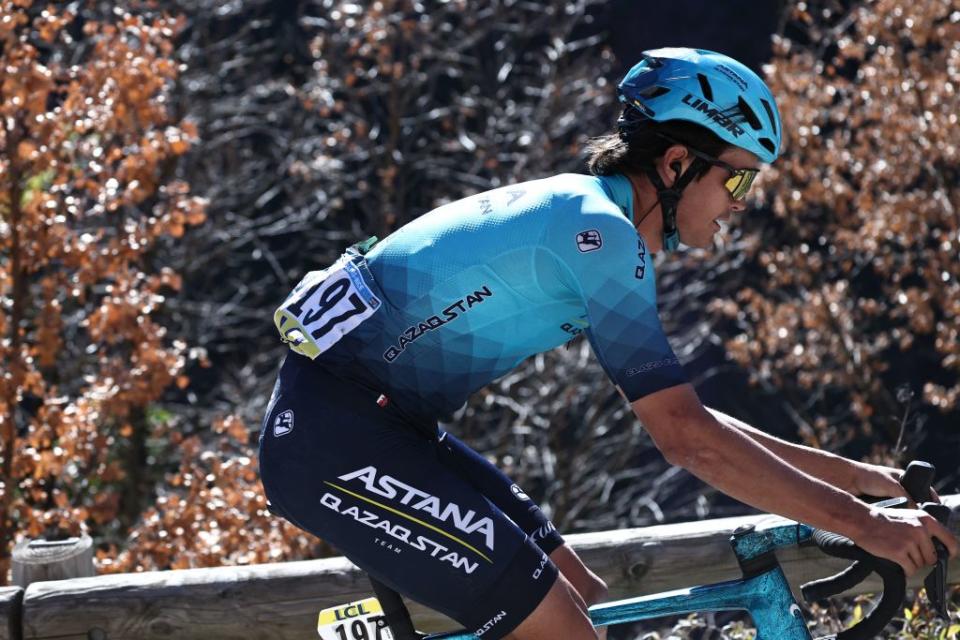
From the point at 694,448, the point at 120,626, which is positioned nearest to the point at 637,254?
the point at 694,448

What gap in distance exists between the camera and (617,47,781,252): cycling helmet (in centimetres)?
306

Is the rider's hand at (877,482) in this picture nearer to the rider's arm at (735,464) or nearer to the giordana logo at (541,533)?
the rider's arm at (735,464)

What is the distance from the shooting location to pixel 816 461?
309 centimetres

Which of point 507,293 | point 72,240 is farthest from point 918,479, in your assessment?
point 72,240

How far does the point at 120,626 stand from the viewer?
401 cm

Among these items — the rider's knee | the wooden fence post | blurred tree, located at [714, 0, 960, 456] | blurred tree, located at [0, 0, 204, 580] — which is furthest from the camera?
blurred tree, located at [714, 0, 960, 456]

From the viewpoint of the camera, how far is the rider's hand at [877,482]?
116 inches

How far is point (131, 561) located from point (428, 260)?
4603 millimetres

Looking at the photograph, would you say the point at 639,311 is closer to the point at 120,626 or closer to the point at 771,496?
the point at 771,496

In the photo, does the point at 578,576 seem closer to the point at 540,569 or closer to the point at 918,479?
the point at 540,569

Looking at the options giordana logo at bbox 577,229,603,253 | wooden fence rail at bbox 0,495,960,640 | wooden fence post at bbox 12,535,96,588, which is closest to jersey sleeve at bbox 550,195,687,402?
giordana logo at bbox 577,229,603,253

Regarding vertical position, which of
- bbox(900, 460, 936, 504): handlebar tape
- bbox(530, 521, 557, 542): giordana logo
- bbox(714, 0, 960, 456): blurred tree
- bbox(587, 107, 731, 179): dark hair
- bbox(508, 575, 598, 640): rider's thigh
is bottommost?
bbox(714, 0, 960, 456): blurred tree

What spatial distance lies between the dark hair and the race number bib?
0.69 metres

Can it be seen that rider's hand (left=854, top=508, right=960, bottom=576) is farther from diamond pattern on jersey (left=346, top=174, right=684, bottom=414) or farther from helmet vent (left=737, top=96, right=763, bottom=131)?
helmet vent (left=737, top=96, right=763, bottom=131)
